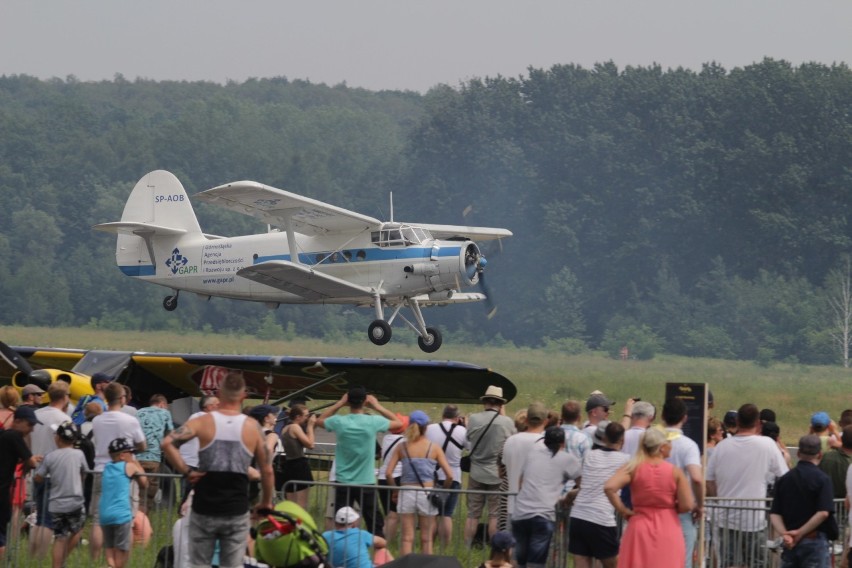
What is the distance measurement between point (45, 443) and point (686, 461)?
543cm

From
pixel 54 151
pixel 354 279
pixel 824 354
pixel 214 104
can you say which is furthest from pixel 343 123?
pixel 354 279

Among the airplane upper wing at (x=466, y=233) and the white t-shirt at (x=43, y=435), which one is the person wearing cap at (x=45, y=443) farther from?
the airplane upper wing at (x=466, y=233)

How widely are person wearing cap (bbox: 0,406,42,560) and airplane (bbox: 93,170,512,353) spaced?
16.0m

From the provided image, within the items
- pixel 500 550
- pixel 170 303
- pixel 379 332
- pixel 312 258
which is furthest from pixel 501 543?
pixel 170 303

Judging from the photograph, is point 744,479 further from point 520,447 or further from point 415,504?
point 415,504

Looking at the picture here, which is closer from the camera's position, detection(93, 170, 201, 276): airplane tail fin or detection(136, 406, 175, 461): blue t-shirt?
detection(136, 406, 175, 461): blue t-shirt

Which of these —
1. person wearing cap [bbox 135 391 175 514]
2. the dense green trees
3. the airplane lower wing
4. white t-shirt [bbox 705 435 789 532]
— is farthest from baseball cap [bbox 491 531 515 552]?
the dense green trees

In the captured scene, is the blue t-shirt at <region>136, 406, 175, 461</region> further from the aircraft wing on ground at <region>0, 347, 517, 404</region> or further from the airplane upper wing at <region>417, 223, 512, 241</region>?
the airplane upper wing at <region>417, 223, 512, 241</region>

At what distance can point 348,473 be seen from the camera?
11.3m

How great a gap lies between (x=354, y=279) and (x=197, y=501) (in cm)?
2056

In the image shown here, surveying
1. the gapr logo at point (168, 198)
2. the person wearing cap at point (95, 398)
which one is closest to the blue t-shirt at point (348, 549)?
the person wearing cap at point (95, 398)

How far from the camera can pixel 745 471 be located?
11062 mm

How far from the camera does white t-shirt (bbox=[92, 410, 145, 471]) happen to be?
1153 centimetres

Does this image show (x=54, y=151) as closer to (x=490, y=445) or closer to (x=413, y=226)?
(x=413, y=226)
